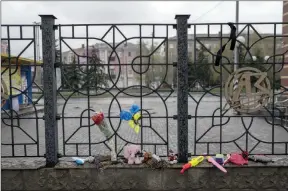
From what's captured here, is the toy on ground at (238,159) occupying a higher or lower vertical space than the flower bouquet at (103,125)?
lower

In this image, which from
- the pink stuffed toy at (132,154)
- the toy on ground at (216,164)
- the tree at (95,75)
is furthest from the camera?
the tree at (95,75)

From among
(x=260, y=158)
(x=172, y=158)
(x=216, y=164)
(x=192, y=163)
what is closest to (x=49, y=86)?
(x=172, y=158)

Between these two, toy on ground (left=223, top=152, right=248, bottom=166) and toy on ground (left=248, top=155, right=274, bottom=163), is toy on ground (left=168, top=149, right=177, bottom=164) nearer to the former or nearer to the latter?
toy on ground (left=223, top=152, right=248, bottom=166)

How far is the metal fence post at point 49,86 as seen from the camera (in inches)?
124

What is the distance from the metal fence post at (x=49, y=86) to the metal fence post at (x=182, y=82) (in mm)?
1397

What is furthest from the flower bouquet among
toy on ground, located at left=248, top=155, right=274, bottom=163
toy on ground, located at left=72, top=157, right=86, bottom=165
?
toy on ground, located at left=248, top=155, right=274, bottom=163

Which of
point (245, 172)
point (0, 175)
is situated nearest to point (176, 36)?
point (245, 172)

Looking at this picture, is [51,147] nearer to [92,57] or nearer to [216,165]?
[92,57]

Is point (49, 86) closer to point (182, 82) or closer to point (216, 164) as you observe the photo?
point (182, 82)

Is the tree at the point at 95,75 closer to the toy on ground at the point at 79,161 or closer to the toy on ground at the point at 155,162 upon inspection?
the toy on ground at the point at 79,161

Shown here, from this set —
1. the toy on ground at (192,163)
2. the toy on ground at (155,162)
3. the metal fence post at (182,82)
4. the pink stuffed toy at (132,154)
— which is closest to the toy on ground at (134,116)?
the pink stuffed toy at (132,154)

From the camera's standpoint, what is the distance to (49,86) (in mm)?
3191

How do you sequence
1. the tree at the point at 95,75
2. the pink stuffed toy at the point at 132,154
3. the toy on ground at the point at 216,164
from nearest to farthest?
the toy on ground at the point at 216,164, the pink stuffed toy at the point at 132,154, the tree at the point at 95,75

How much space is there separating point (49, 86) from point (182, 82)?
1.48 meters
